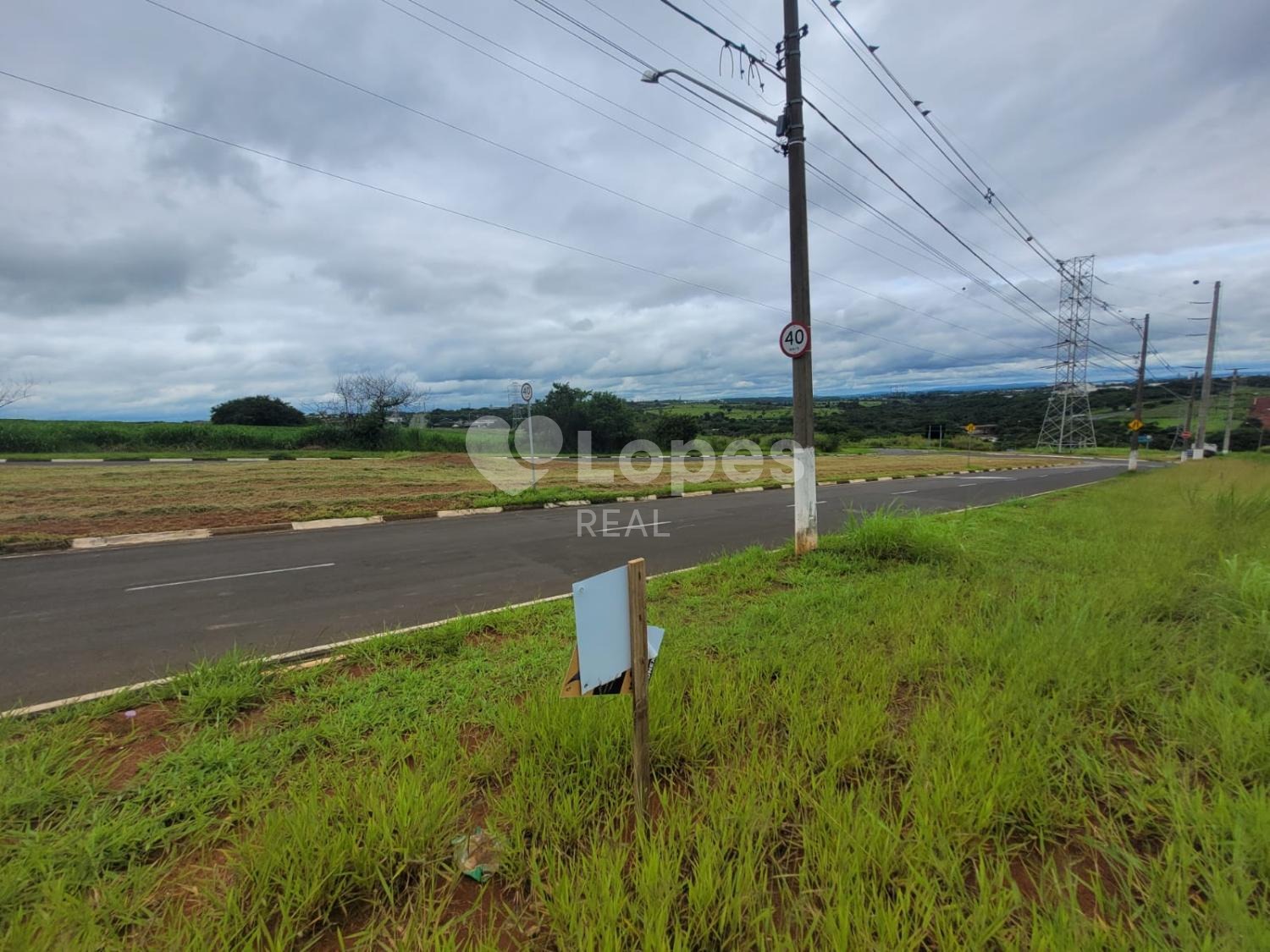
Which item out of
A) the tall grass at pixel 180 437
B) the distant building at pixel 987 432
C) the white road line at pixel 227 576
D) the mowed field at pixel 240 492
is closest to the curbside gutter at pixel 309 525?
the mowed field at pixel 240 492

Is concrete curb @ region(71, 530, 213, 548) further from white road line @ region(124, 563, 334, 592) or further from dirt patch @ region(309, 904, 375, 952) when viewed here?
dirt patch @ region(309, 904, 375, 952)

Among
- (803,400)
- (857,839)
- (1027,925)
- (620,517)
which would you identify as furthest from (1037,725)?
(620,517)

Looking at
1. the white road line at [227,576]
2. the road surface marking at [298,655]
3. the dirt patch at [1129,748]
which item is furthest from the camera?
the white road line at [227,576]

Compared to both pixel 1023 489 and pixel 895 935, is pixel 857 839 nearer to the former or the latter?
pixel 895 935

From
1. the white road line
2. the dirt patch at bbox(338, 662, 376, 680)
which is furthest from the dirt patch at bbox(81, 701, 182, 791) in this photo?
the white road line

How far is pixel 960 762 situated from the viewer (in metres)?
2.29

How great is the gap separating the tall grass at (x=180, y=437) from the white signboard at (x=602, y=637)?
118 feet

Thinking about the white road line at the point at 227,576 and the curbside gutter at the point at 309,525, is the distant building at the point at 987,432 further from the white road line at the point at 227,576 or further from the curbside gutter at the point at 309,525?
the white road line at the point at 227,576

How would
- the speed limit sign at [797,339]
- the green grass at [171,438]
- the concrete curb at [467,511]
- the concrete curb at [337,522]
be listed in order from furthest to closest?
the green grass at [171,438]
the concrete curb at [467,511]
the concrete curb at [337,522]
the speed limit sign at [797,339]

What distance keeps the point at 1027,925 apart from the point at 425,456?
1250 inches

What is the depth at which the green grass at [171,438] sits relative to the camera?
26281mm

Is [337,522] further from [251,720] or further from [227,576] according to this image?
[251,720]

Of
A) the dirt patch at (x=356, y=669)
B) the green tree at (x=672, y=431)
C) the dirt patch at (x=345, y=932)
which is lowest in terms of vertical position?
the green tree at (x=672, y=431)

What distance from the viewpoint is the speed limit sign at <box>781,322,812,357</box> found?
666 centimetres
